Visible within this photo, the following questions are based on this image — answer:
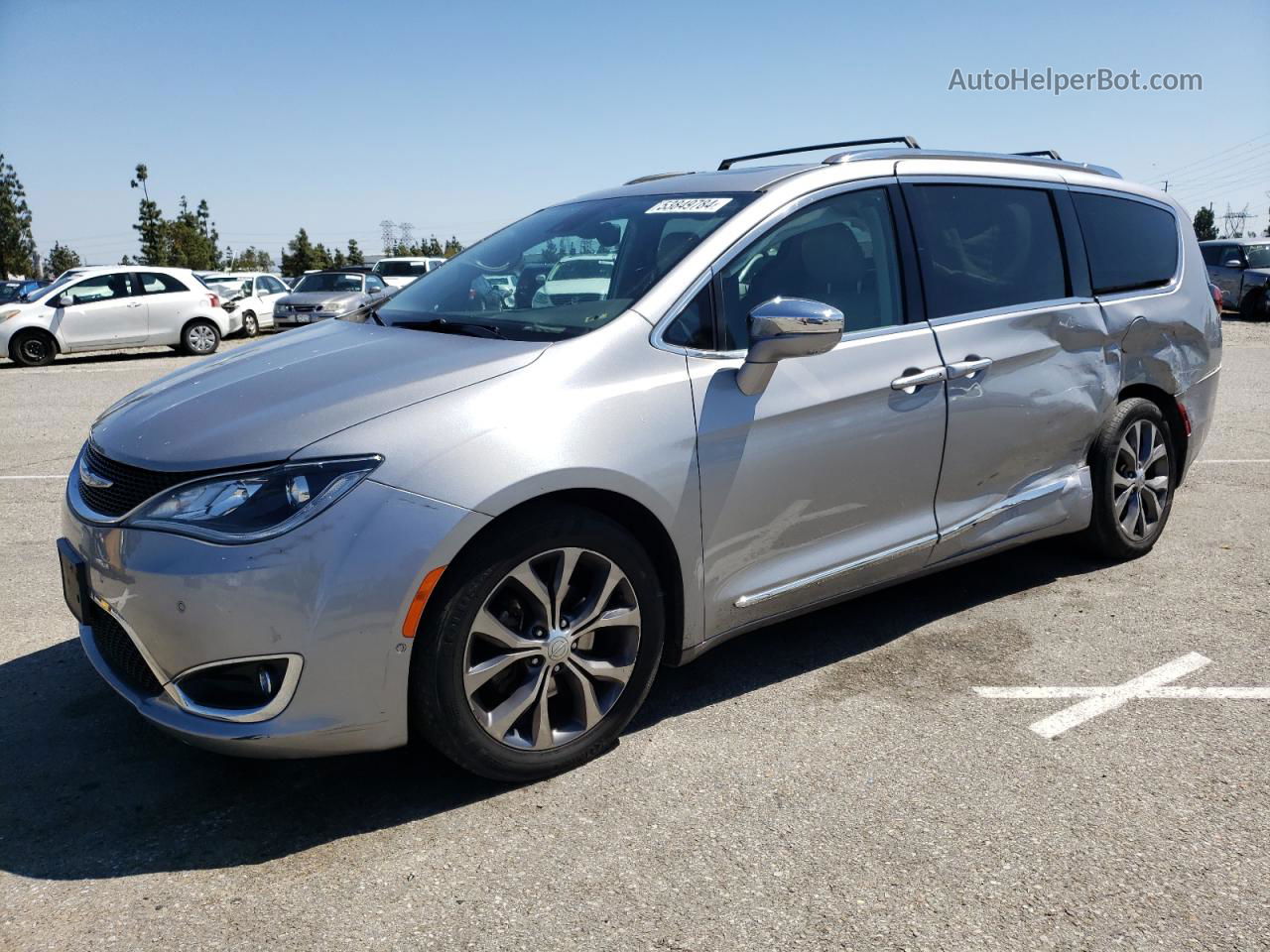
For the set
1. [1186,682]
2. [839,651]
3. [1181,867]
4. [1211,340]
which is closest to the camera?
[1181,867]

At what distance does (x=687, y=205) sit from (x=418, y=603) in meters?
1.82

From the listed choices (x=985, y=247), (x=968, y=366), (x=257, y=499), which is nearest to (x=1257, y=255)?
(x=985, y=247)

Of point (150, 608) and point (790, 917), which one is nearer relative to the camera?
point (790, 917)

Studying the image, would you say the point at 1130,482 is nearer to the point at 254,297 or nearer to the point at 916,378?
the point at 916,378

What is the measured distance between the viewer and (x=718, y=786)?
3.07m

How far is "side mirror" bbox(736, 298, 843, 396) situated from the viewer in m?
3.20

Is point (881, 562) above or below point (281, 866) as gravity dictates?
above

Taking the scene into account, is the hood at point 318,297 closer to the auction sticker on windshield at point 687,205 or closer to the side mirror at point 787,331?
the auction sticker on windshield at point 687,205

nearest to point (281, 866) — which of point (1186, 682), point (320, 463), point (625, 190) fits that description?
point (320, 463)

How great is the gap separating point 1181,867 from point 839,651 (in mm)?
1585

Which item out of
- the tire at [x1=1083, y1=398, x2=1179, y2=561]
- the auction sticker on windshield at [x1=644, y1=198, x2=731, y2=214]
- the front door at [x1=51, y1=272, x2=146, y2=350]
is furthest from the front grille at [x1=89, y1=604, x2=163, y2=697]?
the front door at [x1=51, y1=272, x2=146, y2=350]

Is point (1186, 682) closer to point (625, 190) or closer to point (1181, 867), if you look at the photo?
point (1181, 867)

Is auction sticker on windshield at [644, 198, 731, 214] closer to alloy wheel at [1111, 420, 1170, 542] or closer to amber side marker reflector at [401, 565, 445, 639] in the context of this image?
amber side marker reflector at [401, 565, 445, 639]

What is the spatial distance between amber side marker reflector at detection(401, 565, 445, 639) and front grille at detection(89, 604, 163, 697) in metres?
0.70
